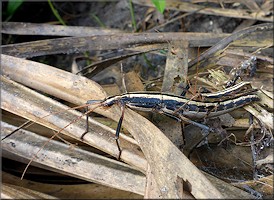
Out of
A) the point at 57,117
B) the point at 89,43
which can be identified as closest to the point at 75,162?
the point at 57,117

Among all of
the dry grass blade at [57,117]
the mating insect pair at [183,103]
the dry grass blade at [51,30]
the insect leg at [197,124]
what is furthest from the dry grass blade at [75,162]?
the dry grass blade at [51,30]

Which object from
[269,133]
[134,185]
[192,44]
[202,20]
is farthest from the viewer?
[202,20]

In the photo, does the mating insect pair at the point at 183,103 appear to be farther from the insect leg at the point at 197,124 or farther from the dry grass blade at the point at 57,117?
the dry grass blade at the point at 57,117

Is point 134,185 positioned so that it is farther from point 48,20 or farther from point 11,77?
point 48,20

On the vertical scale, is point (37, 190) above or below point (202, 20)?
below

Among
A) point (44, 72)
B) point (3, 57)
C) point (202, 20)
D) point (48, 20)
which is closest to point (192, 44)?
point (202, 20)

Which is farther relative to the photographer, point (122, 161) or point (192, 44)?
point (192, 44)
